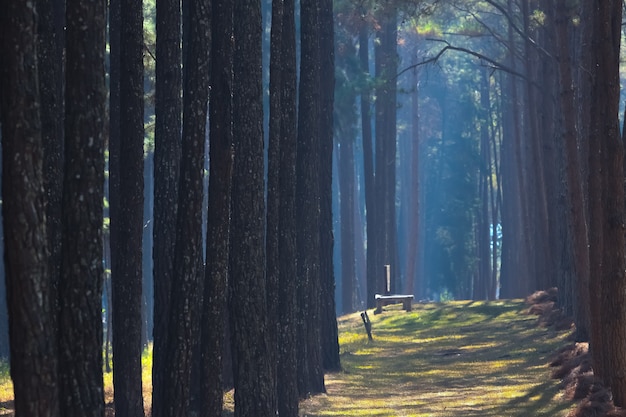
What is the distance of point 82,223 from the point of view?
9.74 metres

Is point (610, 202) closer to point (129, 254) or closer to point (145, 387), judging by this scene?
point (129, 254)

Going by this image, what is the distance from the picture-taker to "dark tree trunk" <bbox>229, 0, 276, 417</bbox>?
1508 cm

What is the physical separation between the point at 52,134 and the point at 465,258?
215ft

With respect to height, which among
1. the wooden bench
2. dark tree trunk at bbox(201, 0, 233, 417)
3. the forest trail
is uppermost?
dark tree trunk at bbox(201, 0, 233, 417)

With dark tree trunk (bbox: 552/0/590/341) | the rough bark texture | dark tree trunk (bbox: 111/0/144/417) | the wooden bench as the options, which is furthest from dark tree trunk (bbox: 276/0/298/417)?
the wooden bench

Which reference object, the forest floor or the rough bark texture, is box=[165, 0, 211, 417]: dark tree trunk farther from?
the rough bark texture

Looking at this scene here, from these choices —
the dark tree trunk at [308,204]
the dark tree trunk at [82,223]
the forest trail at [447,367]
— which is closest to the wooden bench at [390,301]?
the forest trail at [447,367]

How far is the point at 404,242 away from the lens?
77125 millimetres

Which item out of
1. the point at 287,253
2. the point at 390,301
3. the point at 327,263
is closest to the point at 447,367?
the point at 327,263

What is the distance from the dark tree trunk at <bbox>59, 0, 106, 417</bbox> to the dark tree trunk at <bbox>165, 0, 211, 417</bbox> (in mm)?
2896

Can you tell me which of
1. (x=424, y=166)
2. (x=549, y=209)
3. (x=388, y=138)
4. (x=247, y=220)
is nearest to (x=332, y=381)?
(x=247, y=220)

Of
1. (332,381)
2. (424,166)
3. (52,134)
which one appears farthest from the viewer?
(424,166)

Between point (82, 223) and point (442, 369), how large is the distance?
16700mm

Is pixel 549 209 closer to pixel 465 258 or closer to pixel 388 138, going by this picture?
pixel 388 138
